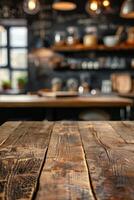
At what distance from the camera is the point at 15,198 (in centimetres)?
90

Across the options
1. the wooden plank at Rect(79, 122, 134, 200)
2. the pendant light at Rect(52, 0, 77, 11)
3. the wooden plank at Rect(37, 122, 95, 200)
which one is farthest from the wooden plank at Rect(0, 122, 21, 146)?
the pendant light at Rect(52, 0, 77, 11)

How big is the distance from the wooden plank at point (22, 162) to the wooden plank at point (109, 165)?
179mm

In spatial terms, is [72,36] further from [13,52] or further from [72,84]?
[13,52]

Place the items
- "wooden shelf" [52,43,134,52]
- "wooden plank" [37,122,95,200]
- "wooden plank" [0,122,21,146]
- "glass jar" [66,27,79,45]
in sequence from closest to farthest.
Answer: "wooden plank" [37,122,95,200]
"wooden plank" [0,122,21,146]
"wooden shelf" [52,43,134,52]
"glass jar" [66,27,79,45]

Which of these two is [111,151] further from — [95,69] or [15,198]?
[95,69]

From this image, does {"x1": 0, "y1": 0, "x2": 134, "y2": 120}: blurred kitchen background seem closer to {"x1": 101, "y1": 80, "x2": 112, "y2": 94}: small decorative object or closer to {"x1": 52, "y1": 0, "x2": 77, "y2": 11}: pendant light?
{"x1": 101, "y1": 80, "x2": 112, "y2": 94}: small decorative object

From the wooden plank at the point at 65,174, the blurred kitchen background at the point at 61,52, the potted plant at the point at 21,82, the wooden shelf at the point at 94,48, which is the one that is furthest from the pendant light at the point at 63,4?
the wooden plank at the point at 65,174

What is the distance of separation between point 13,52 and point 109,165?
6.47 metres

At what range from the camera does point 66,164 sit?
1.27m

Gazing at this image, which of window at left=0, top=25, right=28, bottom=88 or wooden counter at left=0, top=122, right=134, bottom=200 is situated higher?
window at left=0, top=25, right=28, bottom=88

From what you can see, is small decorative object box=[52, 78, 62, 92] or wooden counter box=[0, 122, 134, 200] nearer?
wooden counter box=[0, 122, 134, 200]

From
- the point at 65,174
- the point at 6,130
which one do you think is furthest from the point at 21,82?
the point at 65,174

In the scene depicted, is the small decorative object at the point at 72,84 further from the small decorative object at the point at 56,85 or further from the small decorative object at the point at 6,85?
the small decorative object at the point at 6,85

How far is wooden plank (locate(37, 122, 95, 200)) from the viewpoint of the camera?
94cm
